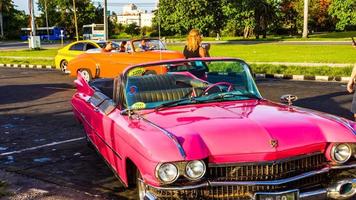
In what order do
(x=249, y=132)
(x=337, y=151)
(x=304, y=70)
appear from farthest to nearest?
1. (x=304, y=70)
2. (x=337, y=151)
3. (x=249, y=132)

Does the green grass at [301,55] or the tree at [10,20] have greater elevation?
the tree at [10,20]

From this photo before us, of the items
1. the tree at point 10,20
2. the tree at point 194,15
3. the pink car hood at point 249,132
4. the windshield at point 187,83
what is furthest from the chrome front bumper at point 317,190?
the tree at point 10,20

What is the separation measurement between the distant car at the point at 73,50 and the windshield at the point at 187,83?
1456cm

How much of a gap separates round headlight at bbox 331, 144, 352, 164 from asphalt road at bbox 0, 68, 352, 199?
2.21 m

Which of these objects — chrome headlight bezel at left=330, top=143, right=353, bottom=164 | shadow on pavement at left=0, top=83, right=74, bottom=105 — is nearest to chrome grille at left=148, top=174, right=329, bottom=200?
chrome headlight bezel at left=330, top=143, right=353, bottom=164

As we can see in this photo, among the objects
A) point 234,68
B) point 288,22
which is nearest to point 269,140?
point 234,68

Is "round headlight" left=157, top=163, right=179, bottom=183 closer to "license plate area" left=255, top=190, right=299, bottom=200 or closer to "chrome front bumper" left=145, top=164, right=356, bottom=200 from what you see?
"chrome front bumper" left=145, top=164, right=356, bottom=200

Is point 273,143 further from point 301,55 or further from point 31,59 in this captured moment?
point 31,59

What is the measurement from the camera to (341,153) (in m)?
4.01

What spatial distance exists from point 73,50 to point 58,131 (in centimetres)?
1270

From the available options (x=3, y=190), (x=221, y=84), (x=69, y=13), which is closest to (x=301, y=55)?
(x=221, y=84)

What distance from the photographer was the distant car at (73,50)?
20.2m

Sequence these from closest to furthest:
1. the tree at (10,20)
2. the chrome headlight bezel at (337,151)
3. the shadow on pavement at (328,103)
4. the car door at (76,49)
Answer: the chrome headlight bezel at (337,151), the shadow on pavement at (328,103), the car door at (76,49), the tree at (10,20)

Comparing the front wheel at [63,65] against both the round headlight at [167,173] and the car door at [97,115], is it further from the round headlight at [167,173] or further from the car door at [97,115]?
the round headlight at [167,173]
